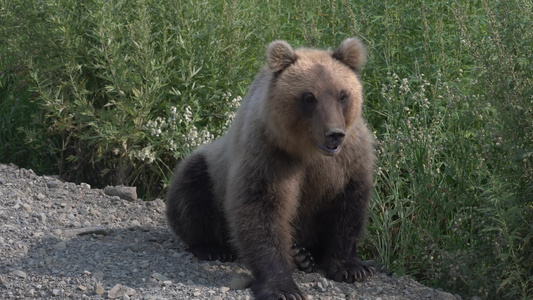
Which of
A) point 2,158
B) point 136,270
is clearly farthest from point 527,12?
point 2,158

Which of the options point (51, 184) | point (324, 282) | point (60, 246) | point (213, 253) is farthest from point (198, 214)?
point (51, 184)

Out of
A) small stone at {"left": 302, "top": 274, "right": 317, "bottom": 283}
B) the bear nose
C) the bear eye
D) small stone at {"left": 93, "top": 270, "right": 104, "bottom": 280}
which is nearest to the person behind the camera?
the bear nose

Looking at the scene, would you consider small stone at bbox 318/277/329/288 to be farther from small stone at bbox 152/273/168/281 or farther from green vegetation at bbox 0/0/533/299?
small stone at bbox 152/273/168/281

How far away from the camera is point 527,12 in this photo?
4.75 m

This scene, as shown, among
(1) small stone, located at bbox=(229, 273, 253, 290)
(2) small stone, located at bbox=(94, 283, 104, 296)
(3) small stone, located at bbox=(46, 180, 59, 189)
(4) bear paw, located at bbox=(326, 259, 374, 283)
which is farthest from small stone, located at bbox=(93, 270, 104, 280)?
(3) small stone, located at bbox=(46, 180, 59, 189)

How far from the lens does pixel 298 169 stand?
16.6ft

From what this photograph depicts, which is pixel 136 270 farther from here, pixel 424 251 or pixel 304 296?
pixel 424 251

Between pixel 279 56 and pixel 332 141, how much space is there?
27.7 inches

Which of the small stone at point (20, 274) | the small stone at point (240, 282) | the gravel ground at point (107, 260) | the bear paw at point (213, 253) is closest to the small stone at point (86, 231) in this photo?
the gravel ground at point (107, 260)

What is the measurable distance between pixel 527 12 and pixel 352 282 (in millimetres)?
2034

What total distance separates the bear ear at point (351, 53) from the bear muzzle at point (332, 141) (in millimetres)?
671

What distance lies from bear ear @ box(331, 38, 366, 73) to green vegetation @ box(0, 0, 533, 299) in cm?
67

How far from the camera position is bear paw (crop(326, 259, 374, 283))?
17.1 feet

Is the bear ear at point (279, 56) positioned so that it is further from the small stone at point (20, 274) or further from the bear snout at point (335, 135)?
the small stone at point (20, 274)
